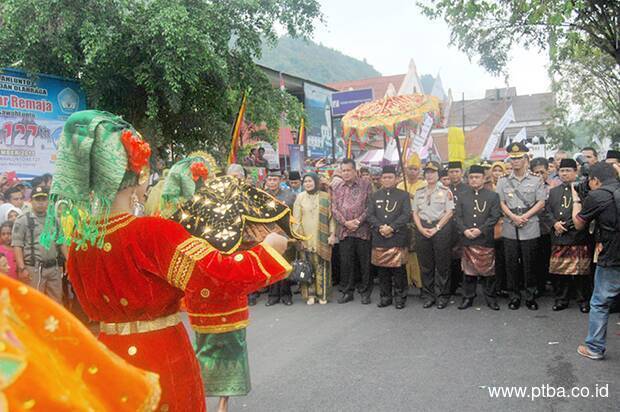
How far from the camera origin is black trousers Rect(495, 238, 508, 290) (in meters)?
7.43

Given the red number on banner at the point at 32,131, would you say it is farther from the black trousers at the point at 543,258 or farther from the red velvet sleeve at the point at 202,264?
the black trousers at the point at 543,258

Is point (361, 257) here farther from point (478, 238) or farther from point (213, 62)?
point (213, 62)

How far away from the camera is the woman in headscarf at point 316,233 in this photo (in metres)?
7.55

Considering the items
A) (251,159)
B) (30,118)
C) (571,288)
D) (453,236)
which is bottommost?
(571,288)

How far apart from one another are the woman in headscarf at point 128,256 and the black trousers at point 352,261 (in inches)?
214

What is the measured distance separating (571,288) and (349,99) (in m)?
11.6

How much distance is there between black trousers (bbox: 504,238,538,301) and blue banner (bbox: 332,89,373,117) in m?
10.8

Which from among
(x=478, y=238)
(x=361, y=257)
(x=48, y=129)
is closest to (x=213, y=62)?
(x=48, y=129)

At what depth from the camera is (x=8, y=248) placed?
5.58m

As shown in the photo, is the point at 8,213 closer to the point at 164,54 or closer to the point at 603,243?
the point at 164,54


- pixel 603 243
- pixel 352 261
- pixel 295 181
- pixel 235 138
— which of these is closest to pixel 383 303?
pixel 352 261

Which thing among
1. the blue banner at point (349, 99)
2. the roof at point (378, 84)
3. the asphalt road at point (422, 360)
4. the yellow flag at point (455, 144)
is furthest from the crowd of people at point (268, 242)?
the roof at point (378, 84)

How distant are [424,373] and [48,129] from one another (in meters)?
7.20

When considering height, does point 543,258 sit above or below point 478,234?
below
